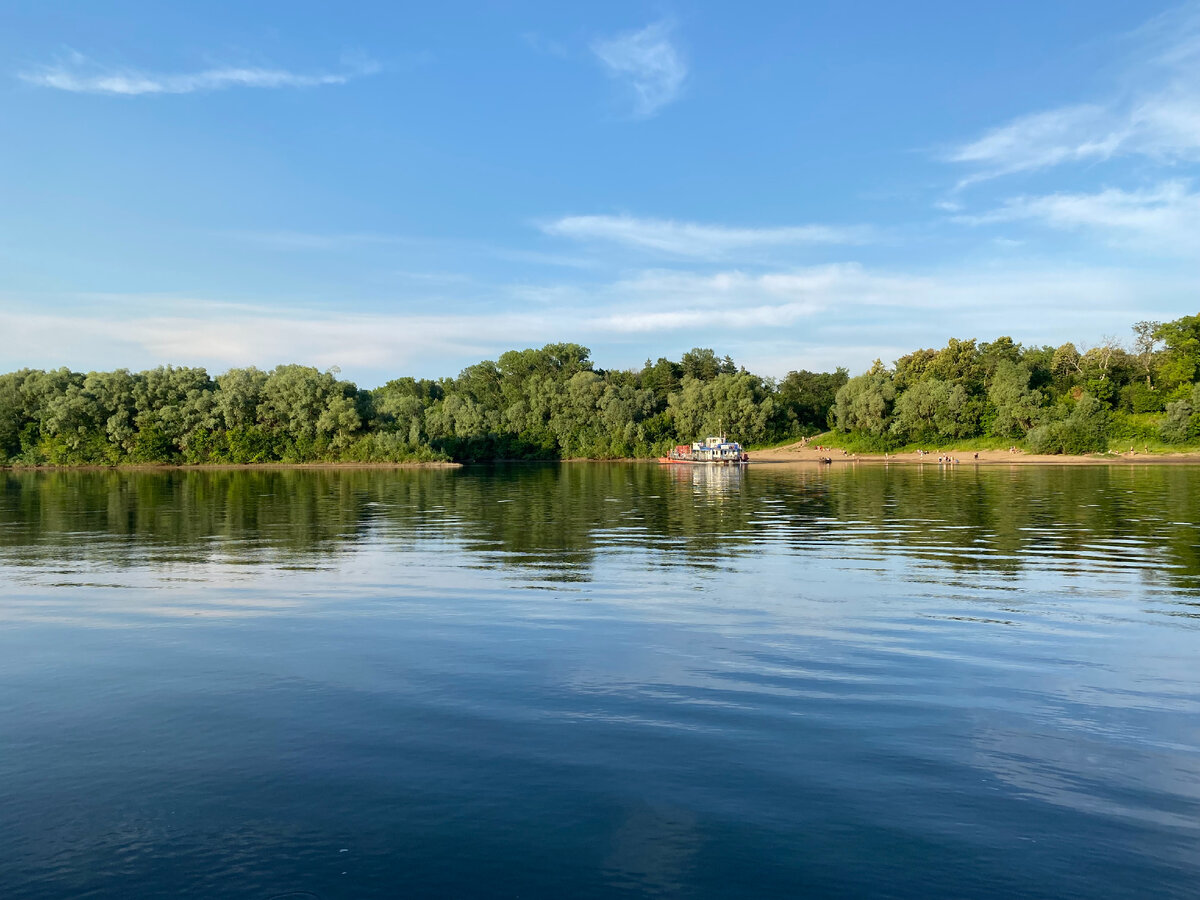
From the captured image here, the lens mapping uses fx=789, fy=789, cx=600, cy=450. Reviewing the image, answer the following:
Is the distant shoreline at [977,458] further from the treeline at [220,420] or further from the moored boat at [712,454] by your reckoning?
the treeline at [220,420]

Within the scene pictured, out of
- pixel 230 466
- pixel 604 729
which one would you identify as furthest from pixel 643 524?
pixel 230 466

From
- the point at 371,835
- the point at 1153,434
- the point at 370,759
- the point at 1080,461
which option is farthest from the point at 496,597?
the point at 1153,434

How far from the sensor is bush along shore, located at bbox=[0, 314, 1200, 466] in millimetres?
136375

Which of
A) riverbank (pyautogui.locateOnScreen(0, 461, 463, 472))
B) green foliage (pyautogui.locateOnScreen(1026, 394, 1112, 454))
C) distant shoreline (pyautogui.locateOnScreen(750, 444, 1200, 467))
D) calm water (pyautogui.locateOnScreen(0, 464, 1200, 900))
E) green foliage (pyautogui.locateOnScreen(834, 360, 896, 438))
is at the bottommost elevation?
calm water (pyautogui.locateOnScreen(0, 464, 1200, 900))

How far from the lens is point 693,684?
13852mm

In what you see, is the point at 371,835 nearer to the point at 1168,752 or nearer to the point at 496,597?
the point at 1168,752

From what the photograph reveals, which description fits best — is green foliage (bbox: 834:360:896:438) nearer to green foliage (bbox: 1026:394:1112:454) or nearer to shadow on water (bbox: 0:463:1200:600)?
green foliage (bbox: 1026:394:1112:454)

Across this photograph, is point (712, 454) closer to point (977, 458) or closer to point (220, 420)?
point (977, 458)

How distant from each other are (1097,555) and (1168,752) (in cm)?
2080

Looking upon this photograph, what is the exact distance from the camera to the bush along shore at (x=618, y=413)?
13638 cm

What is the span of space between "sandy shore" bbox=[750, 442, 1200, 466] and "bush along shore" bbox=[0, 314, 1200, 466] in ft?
11.4

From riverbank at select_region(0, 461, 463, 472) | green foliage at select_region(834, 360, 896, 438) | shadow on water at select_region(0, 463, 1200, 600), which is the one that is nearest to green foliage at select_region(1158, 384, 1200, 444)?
green foliage at select_region(834, 360, 896, 438)

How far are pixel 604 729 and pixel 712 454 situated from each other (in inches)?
5475

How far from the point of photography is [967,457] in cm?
13938
